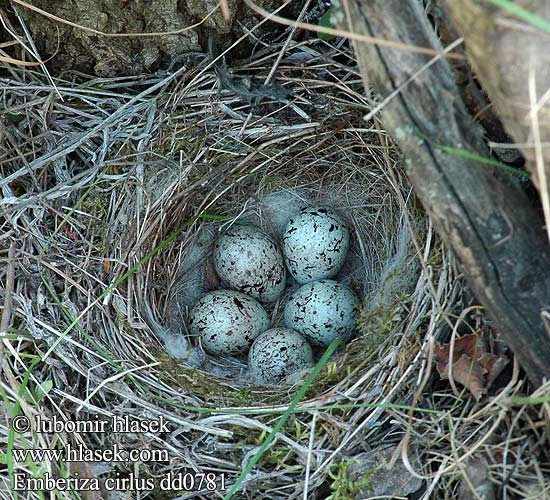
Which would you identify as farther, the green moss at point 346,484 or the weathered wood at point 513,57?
the green moss at point 346,484

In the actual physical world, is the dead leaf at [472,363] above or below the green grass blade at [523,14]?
below

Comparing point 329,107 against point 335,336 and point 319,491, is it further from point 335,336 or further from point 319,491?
point 319,491

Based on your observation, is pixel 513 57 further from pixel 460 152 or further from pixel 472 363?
pixel 472 363

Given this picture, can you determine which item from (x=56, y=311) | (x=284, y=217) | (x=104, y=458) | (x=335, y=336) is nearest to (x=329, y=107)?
(x=284, y=217)

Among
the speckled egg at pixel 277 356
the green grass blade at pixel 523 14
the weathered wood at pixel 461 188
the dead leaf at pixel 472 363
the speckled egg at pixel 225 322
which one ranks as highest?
the green grass blade at pixel 523 14

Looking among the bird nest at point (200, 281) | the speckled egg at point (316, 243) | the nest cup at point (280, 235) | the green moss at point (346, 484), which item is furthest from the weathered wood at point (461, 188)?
the speckled egg at point (316, 243)

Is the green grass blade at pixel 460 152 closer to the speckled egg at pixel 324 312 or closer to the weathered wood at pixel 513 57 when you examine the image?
the weathered wood at pixel 513 57

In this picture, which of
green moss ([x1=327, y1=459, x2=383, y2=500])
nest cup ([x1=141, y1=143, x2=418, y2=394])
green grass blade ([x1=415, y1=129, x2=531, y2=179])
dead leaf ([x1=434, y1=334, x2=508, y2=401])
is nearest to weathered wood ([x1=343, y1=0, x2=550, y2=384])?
green grass blade ([x1=415, y1=129, x2=531, y2=179])
